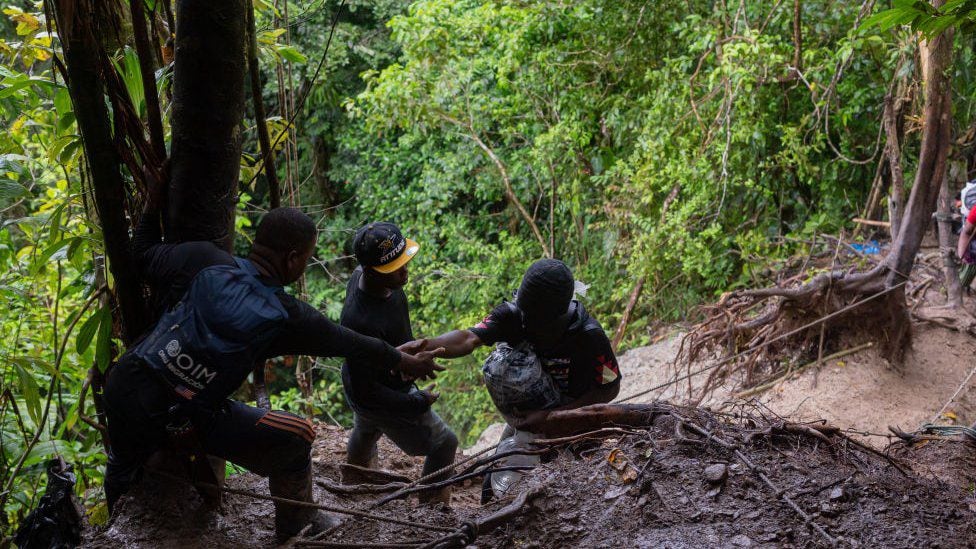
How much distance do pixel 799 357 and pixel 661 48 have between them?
532cm

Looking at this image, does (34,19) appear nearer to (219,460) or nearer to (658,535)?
(219,460)

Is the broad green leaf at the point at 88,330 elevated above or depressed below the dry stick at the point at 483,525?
above

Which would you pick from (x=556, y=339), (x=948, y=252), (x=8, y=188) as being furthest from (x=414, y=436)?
(x=948, y=252)

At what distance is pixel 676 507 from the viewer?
124 inches

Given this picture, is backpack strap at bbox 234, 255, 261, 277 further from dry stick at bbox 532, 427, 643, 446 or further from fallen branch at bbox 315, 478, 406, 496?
dry stick at bbox 532, 427, 643, 446

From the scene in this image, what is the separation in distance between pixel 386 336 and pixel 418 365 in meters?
0.38

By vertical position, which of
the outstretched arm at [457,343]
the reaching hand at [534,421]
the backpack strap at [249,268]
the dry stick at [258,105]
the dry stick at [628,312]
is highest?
the dry stick at [258,105]

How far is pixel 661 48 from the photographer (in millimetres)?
10383

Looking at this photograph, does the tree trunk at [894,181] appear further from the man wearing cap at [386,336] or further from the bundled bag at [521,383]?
the man wearing cap at [386,336]

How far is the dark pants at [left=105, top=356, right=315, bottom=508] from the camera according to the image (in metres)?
2.96

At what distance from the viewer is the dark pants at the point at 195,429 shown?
2965 mm

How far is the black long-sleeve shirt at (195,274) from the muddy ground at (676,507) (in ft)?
2.64

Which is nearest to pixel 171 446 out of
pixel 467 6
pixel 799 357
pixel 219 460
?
pixel 219 460

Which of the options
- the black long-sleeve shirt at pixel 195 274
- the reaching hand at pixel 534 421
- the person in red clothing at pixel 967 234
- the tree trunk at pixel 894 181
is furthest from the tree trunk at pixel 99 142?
the person in red clothing at pixel 967 234
